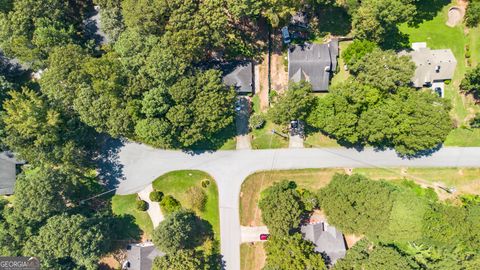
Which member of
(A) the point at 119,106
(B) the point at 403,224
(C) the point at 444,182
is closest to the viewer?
(B) the point at 403,224

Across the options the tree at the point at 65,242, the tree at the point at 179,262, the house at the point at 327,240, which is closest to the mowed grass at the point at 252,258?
the tree at the point at 179,262

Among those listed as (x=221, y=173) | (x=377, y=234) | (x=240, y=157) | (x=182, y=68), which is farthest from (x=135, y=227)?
(x=377, y=234)

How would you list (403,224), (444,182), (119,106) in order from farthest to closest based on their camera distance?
(444,182) → (119,106) → (403,224)

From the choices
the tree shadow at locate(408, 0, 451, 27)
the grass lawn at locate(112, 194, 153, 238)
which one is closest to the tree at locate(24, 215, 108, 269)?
the grass lawn at locate(112, 194, 153, 238)

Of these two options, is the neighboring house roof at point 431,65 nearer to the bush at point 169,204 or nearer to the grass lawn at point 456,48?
the grass lawn at point 456,48

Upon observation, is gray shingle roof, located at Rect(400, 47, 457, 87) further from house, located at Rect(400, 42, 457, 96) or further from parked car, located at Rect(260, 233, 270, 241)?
parked car, located at Rect(260, 233, 270, 241)

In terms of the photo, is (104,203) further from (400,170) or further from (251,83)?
(400,170)

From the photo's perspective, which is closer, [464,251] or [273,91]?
[464,251]
